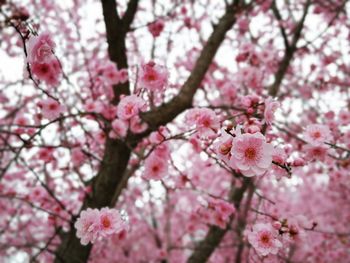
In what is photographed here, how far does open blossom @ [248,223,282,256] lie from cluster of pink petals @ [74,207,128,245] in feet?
2.41

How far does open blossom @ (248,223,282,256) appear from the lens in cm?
204

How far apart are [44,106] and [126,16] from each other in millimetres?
1386

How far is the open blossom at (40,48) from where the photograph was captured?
1870 mm

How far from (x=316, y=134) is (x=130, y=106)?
119 centimetres

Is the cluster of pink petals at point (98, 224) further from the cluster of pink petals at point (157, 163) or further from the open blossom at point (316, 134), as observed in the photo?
the open blossom at point (316, 134)

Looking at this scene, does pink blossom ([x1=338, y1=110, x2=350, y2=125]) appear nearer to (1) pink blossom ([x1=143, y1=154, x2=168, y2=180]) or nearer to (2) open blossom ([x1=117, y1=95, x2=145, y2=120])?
(1) pink blossom ([x1=143, y1=154, x2=168, y2=180])

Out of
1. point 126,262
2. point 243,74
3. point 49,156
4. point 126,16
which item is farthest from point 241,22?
point 126,262

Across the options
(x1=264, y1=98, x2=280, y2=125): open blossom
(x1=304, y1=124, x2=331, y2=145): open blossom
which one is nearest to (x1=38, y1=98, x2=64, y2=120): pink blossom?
(x1=264, y1=98, x2=280, y2=125): open blossom

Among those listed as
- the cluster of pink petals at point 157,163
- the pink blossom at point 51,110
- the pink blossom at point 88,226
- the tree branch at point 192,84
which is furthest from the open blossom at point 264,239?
the pink blossom at point 51,110

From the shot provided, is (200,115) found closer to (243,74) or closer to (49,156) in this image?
(49,156)

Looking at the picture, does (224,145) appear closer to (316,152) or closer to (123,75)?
(316,152)

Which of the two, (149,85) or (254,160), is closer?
(254,160)

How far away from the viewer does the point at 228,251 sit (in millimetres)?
7621

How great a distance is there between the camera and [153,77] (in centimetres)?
257
